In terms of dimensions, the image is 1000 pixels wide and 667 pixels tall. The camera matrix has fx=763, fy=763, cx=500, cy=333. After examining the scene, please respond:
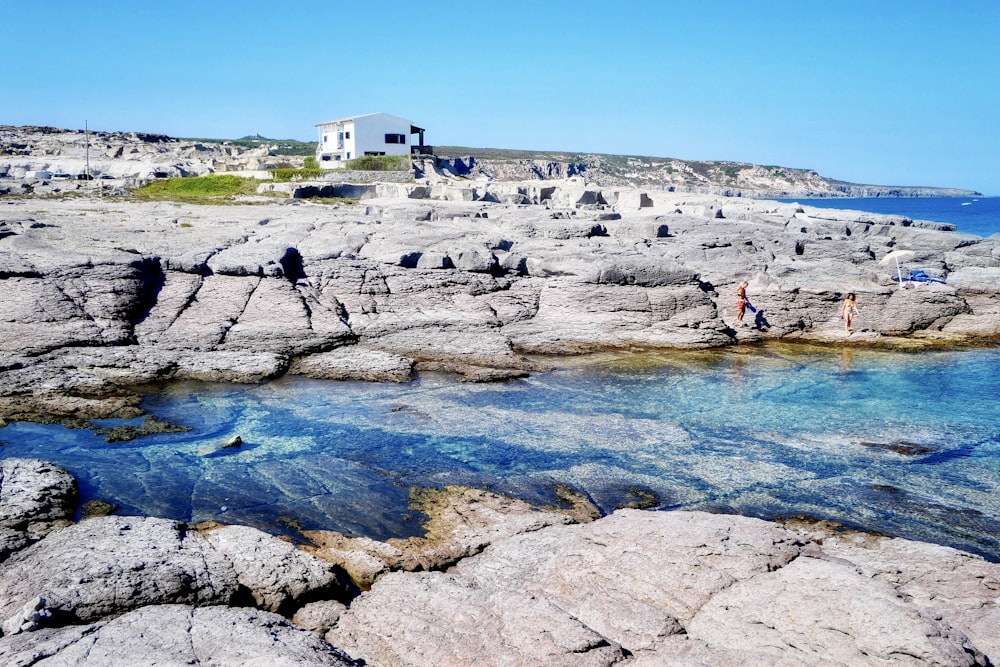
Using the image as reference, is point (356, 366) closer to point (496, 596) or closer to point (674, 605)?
point (496, 596)

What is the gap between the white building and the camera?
6575 centimetres

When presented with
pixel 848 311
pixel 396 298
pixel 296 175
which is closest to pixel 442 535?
pixel 396 298

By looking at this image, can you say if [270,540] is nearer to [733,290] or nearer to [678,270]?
[678,270]

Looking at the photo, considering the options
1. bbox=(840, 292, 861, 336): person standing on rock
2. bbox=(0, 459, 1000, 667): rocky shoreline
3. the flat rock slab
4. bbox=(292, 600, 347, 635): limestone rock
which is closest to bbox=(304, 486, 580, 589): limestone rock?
bbox=(0, 459, 1000, 667): rocky shoreline

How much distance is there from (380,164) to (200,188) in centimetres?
1363

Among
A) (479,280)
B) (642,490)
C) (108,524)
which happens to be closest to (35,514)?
(108,524)

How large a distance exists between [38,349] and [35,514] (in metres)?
8.22

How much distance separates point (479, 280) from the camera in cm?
2169

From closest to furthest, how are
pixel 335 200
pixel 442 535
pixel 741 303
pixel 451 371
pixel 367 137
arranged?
pixel 442 535 < pixel 451 371 < pixel 741 303 < pixel 335 200 < pixel 367 137

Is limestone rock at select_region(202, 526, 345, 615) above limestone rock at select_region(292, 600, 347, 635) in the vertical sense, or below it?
above

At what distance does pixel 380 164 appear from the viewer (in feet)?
192

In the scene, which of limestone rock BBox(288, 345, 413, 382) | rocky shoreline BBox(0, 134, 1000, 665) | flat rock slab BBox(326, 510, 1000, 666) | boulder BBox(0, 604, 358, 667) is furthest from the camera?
limestone rock BBox(288, 345, 413, 382)

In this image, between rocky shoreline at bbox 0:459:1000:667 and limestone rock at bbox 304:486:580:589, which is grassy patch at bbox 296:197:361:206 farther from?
rocky shoreline at bbox 0:459:1000:667

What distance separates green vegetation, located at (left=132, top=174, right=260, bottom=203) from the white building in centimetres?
1318
